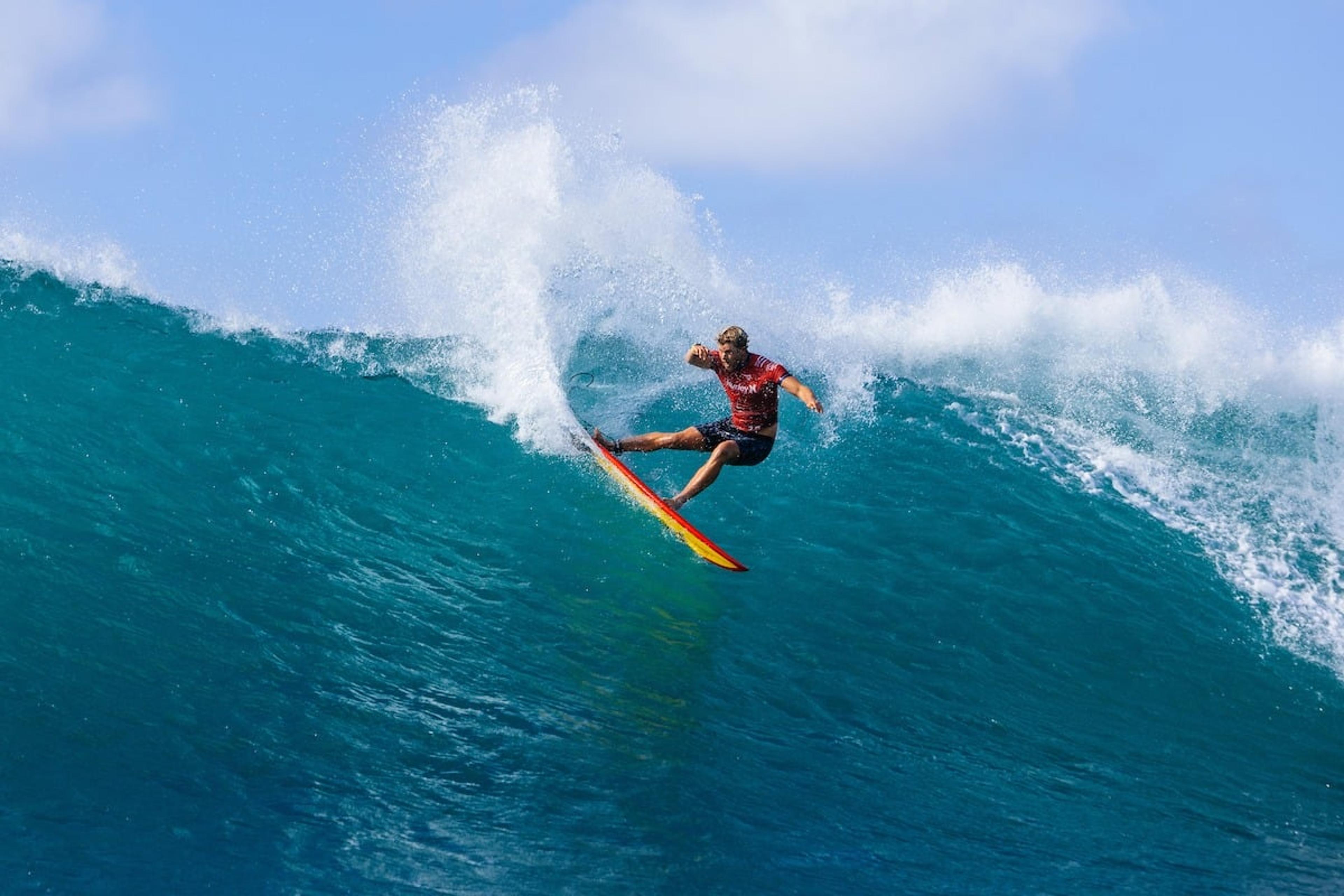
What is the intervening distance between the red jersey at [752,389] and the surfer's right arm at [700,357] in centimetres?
1

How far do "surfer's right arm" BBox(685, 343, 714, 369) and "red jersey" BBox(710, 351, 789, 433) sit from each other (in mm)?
13

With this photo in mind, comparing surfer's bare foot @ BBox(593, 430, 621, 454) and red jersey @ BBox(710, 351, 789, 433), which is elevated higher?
red jersey @ BBox(710, 351, 789, 433)

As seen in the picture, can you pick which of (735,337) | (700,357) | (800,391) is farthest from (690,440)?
(800,391)

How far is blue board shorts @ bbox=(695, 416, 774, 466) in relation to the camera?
771 centimetres

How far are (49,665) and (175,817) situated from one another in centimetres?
169

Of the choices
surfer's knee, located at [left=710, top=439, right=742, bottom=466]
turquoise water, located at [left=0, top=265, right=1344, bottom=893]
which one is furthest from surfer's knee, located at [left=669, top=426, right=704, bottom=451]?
turquoise water, located at [left=0, top=265, right=1344, bottom=893]

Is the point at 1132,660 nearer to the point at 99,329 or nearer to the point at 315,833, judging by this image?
the point at 315,833

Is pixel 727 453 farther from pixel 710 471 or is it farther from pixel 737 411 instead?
pixel 737 411

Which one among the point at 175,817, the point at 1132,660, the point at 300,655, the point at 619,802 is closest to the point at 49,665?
the point at 300,655

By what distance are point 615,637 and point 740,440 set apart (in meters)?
1.77

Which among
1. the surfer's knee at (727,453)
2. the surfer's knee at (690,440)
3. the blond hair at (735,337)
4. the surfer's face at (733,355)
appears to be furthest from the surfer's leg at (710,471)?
the blond hair at (735,337)

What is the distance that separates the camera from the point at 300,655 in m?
5.97

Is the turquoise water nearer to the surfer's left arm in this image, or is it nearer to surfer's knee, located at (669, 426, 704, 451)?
surfer's knee, located at (669, 426, 704, 451)

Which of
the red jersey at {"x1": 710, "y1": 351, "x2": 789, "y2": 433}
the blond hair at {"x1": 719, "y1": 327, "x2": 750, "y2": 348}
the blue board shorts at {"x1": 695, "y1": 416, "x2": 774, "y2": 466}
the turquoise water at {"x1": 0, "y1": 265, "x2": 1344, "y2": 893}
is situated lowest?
the turquoise water at {"x1": 0, "y1": 265, "x2": 1344, "y2": 893}
